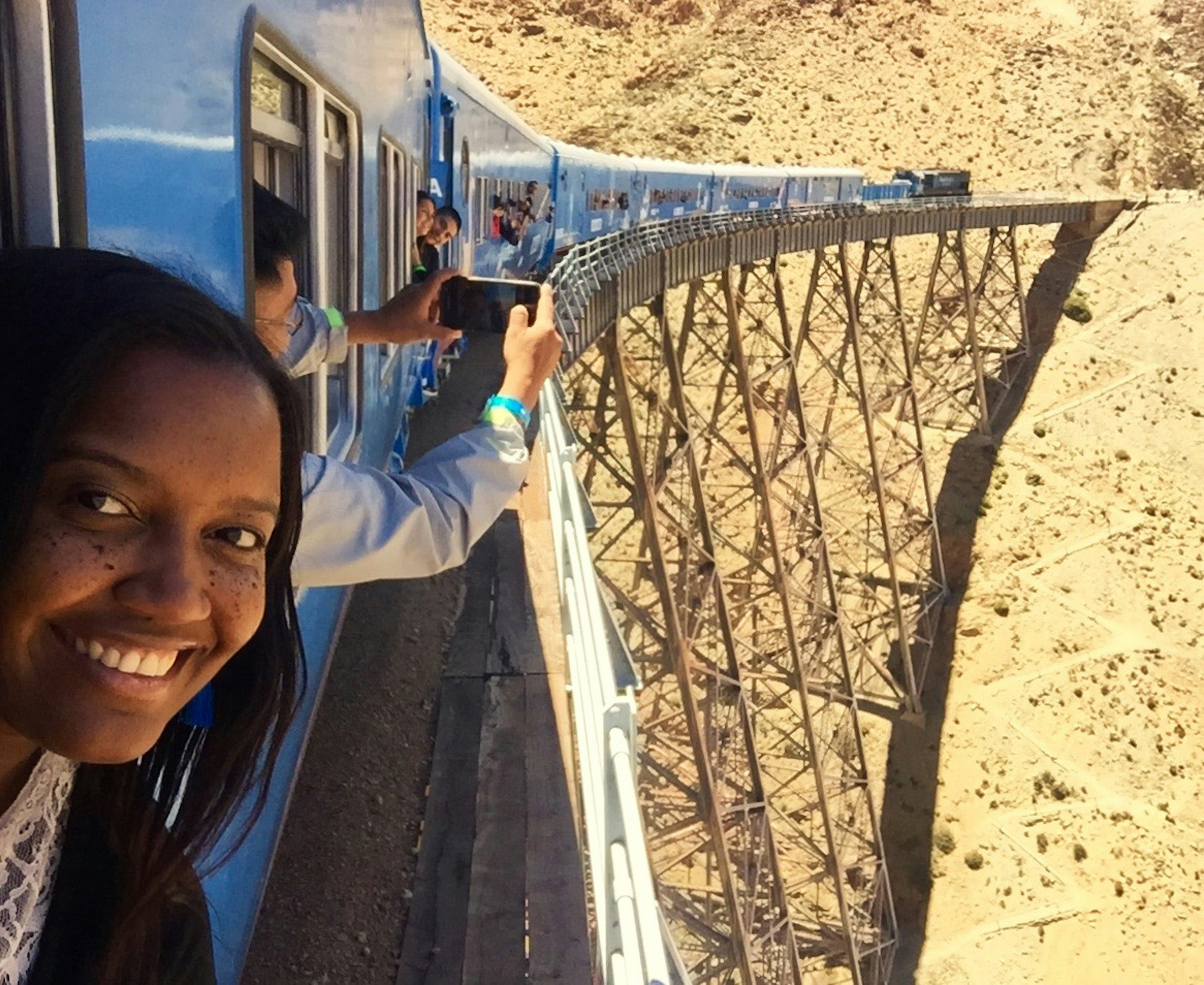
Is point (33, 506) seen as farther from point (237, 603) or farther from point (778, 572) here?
point (778, 572)

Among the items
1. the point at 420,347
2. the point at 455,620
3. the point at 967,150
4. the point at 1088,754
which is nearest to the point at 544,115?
the point at 967,150

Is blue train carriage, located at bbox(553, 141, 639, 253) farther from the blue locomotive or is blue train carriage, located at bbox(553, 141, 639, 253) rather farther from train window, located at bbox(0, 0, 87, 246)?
train window, located at bbox(0, 0, 87, 246)

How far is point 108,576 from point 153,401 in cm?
15

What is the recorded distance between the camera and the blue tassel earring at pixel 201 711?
114 cm

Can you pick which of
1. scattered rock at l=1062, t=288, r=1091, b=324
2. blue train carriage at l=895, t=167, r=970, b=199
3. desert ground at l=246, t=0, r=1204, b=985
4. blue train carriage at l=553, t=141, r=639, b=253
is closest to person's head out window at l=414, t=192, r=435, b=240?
desert ground at l=246, t=0, r=1204, b=985

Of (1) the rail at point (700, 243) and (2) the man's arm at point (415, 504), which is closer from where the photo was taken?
(2) the man's arm at point (415, 504)

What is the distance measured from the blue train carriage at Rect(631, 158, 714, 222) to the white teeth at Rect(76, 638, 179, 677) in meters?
14.5

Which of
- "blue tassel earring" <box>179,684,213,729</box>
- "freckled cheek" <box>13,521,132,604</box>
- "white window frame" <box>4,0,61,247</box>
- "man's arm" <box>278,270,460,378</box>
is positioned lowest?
"man's arm" <box>278,270,460,378</box>

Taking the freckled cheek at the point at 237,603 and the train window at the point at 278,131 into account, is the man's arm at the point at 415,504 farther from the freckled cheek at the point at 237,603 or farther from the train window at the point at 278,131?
the train window at the point at 278,131

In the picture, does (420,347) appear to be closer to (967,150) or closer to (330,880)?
(330,880)

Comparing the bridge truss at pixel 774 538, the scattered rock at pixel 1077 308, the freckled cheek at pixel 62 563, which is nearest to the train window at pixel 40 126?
the freckled cheek at pixel 62 563

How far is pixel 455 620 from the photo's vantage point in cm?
440

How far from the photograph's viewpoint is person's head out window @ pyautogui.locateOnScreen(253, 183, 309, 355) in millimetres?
1891

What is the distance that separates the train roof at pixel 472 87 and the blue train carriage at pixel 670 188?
444cm
